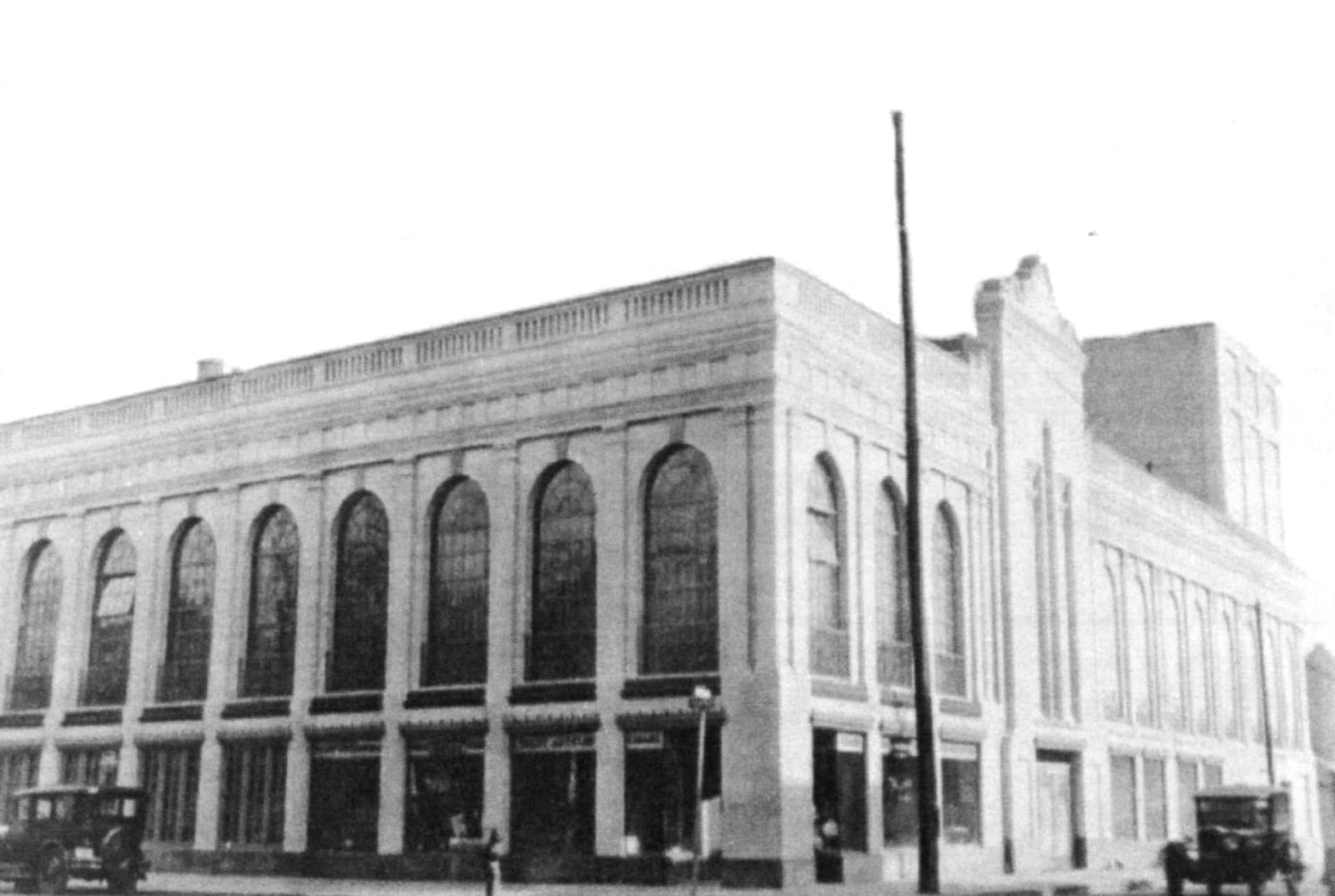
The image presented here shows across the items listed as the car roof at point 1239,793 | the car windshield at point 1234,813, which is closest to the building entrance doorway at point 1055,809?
the car roof at point 1239,793

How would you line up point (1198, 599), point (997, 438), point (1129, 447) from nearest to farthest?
point (997, 438), point (1198, 599), point (1129, 447)

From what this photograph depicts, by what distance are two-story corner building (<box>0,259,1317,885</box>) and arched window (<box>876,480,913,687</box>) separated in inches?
4.0

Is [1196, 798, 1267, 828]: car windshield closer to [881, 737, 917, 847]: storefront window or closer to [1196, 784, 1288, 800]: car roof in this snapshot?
[1196, 784, 1288, 800]: car roof

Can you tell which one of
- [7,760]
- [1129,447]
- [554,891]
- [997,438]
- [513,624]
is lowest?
[554,891]

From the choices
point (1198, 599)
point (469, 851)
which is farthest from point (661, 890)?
point (1198, 599)

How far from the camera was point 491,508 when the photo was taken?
3688 centimetres

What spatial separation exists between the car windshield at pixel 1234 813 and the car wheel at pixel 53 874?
24.3 metres

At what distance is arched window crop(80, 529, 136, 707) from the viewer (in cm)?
4362

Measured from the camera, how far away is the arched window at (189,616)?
4194cm

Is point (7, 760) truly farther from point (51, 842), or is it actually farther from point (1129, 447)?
point (1129, 447)

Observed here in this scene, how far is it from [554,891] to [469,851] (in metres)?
4.03

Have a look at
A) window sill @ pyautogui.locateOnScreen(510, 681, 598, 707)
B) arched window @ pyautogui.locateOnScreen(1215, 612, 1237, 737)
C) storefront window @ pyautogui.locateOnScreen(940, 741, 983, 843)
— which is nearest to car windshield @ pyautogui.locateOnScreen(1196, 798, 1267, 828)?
storefront window @ pyautogui.locateOnScreen(940, 741, 983, 843)

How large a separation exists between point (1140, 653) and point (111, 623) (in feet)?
104

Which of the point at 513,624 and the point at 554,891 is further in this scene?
the point at 513,624
